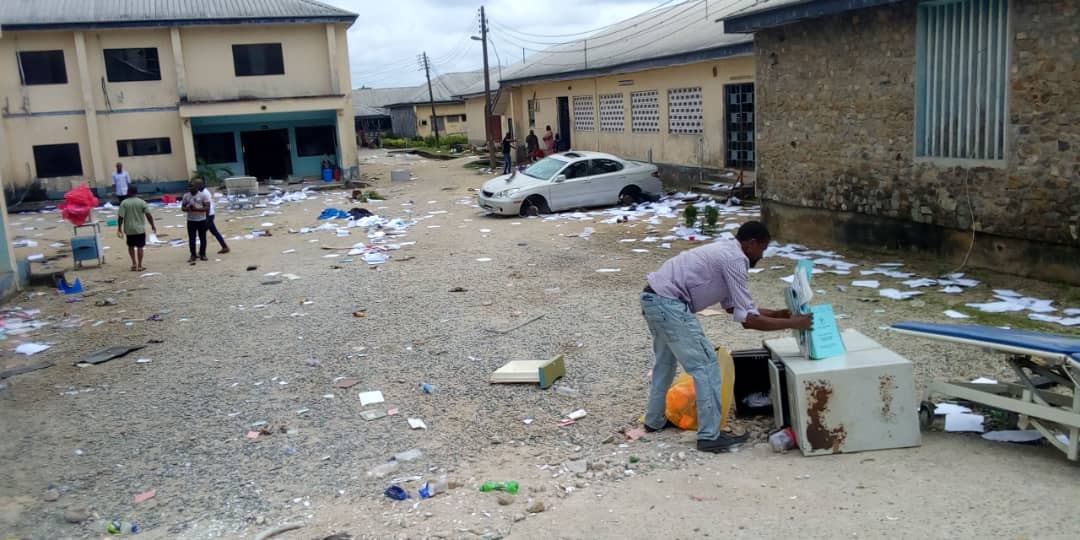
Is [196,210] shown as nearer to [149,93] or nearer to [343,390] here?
[343,390]

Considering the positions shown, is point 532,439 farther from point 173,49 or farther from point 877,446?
point 173,49

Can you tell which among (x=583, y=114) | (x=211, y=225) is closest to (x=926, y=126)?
(x=211, y=225)

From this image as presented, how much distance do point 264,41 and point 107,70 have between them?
4973 mm

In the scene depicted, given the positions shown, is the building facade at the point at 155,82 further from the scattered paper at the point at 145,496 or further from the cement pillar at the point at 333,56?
the scattered paper at the point at 145,496

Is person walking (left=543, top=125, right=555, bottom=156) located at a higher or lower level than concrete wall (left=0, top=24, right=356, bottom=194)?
lower

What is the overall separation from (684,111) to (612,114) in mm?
4723

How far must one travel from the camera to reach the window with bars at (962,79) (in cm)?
959

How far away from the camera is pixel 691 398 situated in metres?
5.76

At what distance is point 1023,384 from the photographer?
193 inches

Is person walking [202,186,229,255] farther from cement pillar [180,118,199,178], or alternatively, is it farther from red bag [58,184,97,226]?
cement pillar [180,118,199,178]

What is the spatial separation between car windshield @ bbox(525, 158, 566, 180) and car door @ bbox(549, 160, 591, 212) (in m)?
0.22

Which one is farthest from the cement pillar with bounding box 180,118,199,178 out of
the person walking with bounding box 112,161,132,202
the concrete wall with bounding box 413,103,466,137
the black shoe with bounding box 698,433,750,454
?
the concrete wall with bounding box 413,103,466,137

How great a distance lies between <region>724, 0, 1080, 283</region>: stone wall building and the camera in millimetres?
9000

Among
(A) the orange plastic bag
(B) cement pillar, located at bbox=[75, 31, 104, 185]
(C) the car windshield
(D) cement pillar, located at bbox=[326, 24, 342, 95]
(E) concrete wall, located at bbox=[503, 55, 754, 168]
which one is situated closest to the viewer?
(A) the orange plastic bag
